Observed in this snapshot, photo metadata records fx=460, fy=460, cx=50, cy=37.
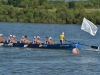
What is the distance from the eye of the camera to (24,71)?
31.4 m

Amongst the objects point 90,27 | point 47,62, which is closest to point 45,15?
point 90,27

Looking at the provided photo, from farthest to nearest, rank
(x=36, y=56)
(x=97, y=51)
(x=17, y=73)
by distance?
(x=97, y=51), (x=36, y=56), (x=17, y=73)

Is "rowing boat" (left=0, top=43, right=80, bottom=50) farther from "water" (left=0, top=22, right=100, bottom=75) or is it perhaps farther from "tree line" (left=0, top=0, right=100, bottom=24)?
"tree line" (left=0, top=0, right=100, bottom=24)

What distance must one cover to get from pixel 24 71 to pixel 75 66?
4.52 m

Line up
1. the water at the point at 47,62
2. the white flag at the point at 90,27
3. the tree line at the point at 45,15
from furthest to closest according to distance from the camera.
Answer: the tree line at the point at 45,15, the white flag at the point at 90,27, the water at the point at 47,62

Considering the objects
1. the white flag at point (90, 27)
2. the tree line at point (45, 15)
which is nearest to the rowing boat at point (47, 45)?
the white flag at point (90, 27)

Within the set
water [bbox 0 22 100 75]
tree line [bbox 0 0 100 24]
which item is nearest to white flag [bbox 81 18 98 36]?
water [bbox 0 22 100 75]

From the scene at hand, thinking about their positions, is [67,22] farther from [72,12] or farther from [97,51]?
[97,51]

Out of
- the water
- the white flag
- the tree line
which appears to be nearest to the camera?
the water

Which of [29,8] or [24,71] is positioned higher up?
[29,8]

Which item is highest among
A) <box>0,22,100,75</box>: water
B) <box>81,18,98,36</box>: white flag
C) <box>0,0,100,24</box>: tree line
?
<box>0,0,100,24</box>: tree line

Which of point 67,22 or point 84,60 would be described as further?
point 67,22

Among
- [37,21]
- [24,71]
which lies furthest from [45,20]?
[24,71]

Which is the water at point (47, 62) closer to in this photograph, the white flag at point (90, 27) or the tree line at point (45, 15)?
the white flag at point (90, 27)
